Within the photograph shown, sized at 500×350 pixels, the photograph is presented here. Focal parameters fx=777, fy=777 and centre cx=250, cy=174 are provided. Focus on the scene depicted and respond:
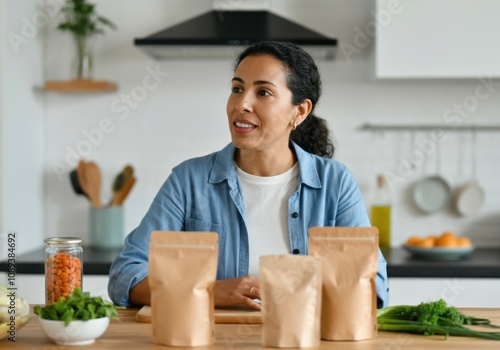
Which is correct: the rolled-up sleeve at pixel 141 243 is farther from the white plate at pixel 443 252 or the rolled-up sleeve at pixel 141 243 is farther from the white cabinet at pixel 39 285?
the white plate at pixel 443 252

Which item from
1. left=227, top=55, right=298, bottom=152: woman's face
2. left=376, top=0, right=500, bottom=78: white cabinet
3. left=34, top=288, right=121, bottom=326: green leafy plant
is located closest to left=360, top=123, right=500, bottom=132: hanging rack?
left=376, top=0, right=500, bottom=78: white cabinet

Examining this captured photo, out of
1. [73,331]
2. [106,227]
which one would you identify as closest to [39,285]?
[106,227]

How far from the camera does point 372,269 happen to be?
5.19 feet

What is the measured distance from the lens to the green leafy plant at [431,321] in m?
1.63

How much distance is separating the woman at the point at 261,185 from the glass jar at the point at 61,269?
0.32 metres

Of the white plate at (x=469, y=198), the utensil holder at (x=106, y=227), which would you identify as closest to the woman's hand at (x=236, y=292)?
the utensil holder at (x=106, y=227)

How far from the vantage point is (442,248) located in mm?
3289

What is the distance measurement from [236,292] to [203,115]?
6.49 feet

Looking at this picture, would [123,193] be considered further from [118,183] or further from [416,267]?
[416,267]

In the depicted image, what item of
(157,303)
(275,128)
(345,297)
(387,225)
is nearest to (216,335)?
(157,303)

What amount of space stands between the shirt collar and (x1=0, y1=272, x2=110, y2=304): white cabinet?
1.17m

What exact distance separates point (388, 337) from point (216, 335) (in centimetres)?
36

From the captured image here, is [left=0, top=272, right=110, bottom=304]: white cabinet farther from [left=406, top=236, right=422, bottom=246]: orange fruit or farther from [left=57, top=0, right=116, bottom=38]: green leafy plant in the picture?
[left=406, top=236, right=422, bottom=246]: orange fruit

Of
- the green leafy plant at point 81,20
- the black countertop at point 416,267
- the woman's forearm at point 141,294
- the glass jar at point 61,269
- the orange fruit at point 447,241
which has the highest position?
the green leafy plant at point 81,20
